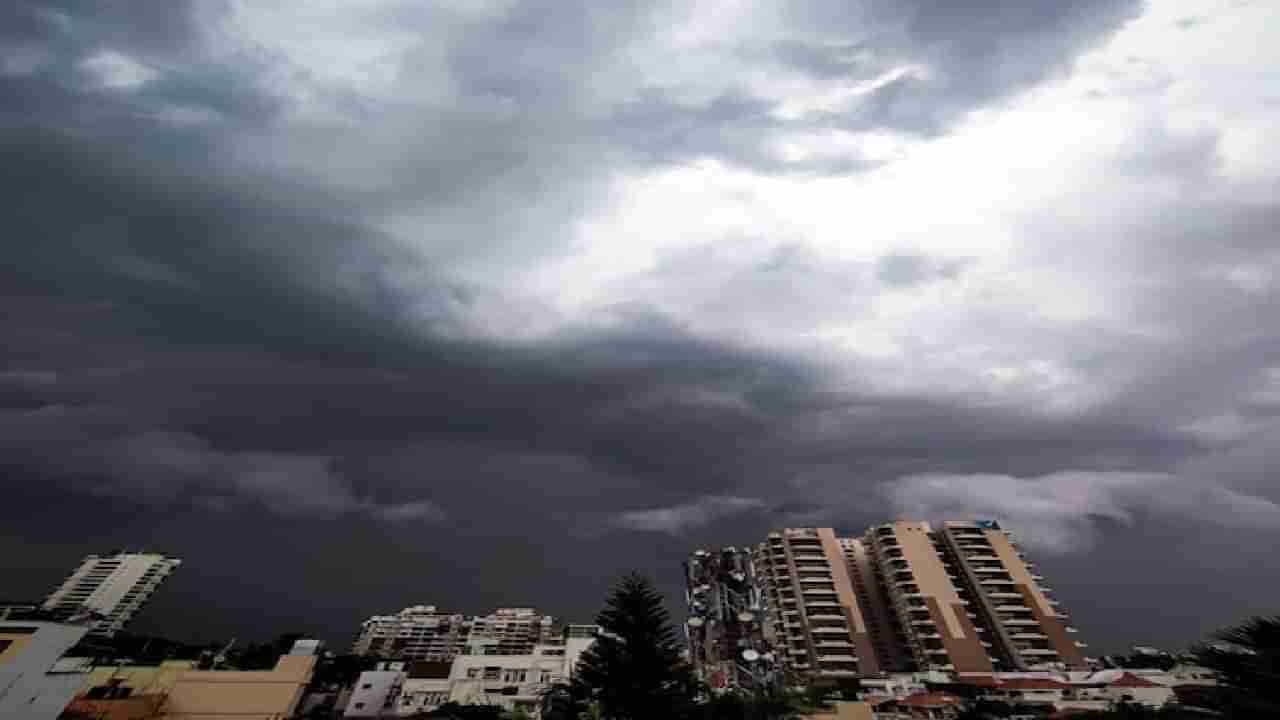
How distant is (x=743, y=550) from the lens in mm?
61531

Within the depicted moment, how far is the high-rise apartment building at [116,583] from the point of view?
11419 centimetres

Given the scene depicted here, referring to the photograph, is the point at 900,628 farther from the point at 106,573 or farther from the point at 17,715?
the point at 106,573

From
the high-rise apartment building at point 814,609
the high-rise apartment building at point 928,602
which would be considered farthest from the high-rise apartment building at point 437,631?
the high-rise apartment building at point 928,602

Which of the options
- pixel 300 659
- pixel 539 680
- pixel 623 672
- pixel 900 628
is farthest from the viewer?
pixel 900 628

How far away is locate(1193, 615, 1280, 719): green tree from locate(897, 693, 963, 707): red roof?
34175 millimetres

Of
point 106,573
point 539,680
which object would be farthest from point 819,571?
point 106,573

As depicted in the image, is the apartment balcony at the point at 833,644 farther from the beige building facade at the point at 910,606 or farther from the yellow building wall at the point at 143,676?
the yellow building wall at the point at 143,676

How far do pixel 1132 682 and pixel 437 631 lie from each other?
4046 inches

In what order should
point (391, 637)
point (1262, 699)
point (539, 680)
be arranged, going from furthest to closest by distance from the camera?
point (391, 637) → point (539, 680) → point (1262, 699)

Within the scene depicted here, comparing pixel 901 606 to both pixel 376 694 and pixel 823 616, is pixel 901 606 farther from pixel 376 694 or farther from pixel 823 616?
pixel 376 694

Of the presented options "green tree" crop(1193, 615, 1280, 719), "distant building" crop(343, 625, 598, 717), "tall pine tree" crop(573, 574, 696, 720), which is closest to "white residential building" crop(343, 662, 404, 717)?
"distant building" crop(343, 625, 598, 717)

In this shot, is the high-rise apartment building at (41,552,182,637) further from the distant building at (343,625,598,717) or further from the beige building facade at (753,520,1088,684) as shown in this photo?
the beige building facade at (753,520,1088,684)

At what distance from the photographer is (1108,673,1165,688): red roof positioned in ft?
125

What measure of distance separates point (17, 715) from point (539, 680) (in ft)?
109
